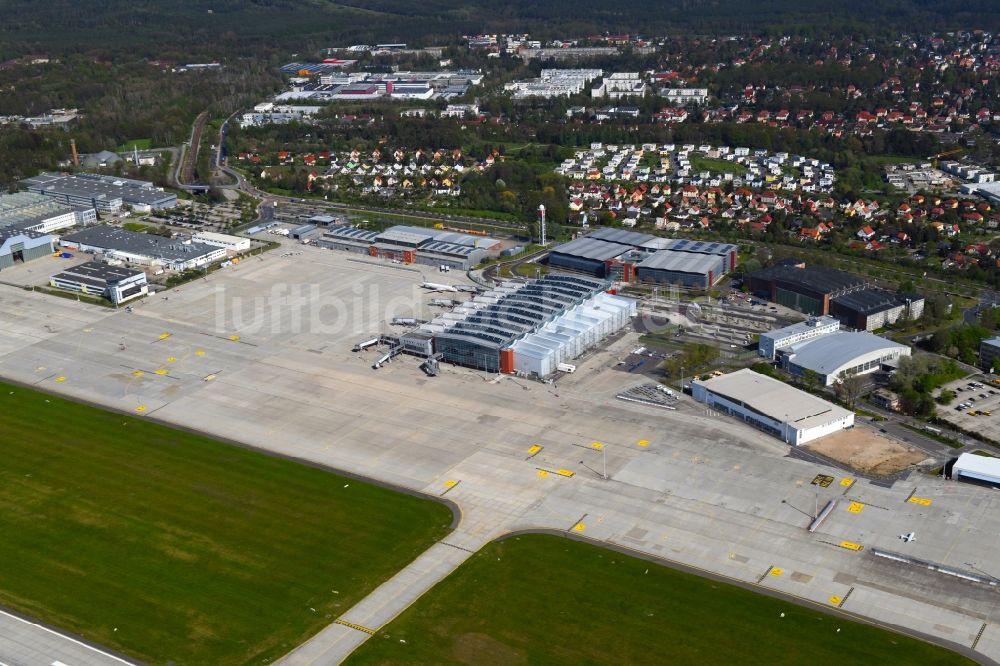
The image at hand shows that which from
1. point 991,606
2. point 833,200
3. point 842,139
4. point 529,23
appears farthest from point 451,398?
point 529,23

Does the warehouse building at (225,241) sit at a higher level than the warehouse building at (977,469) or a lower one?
higher

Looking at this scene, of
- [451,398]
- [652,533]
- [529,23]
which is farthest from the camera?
[529,23]

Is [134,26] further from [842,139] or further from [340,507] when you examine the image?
[340,507]

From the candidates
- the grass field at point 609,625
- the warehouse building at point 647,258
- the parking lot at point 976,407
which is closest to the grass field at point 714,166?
the warehouse building at point 647,258

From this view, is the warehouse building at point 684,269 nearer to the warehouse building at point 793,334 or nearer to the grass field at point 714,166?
the warehouse building at point 793,334

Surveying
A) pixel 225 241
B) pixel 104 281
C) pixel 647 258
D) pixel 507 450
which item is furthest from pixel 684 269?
pixel 104 281

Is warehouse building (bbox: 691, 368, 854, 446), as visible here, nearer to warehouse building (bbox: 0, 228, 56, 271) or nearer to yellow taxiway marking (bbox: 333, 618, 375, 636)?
yellow taxiway marking (bbox: 333, 618, 375, 636)

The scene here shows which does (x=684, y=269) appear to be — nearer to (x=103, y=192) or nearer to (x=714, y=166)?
(x=714, y=166)
